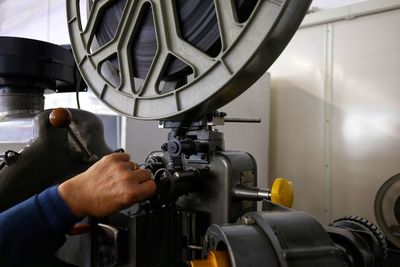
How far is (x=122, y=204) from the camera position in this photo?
54 centimetres

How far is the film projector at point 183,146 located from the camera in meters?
0.49

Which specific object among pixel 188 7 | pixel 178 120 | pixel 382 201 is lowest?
pixel 382 201

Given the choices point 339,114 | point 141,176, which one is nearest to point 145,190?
point 141,176

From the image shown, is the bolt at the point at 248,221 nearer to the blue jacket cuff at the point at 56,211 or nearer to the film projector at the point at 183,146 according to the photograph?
the film projector at the point at 183,146

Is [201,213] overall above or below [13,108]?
below

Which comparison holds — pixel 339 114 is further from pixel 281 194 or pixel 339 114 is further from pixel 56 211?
pixel 56 211

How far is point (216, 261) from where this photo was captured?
1.31 ft

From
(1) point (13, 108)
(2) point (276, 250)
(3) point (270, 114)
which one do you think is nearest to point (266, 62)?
(2) point (276, 250)

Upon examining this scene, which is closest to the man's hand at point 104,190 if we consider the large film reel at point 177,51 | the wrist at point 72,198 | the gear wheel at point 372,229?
the wrist at point 72,198

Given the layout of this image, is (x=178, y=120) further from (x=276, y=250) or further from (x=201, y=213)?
(x=276, y=250)

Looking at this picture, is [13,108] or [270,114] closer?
[13,108]

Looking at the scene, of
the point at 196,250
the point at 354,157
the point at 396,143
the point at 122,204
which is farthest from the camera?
the point at 354,157

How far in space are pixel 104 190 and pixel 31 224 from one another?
0.13 metres

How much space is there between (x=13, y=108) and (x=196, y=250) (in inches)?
30.4
